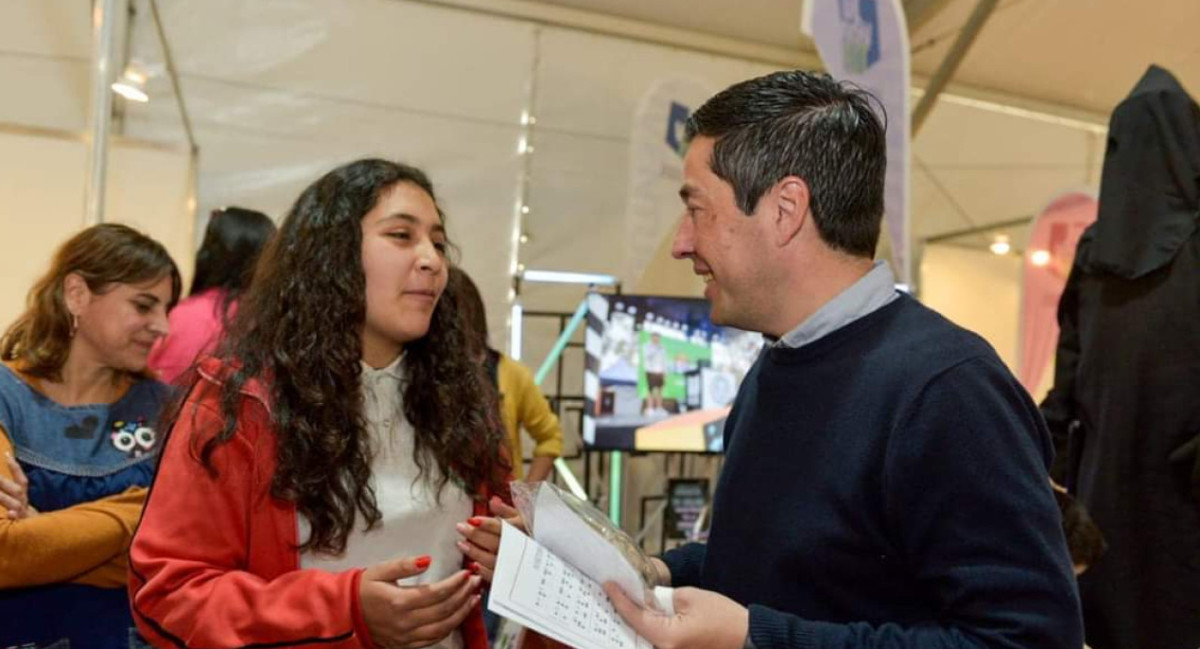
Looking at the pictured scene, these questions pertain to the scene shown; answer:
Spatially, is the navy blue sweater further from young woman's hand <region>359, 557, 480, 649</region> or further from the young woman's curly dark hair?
the young woman's curly dark hair

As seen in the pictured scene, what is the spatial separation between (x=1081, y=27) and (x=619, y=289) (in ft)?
11.4

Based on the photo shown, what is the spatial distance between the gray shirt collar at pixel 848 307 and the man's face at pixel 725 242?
0.06m

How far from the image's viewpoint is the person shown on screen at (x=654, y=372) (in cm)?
421

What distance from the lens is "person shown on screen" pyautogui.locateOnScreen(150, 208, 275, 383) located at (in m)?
2.36

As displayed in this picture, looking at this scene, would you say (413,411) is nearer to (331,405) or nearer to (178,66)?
(331,405)

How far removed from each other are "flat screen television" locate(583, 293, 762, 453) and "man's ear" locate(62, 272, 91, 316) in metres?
2.52

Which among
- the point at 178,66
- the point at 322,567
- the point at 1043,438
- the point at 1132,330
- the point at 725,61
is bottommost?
the point at 322,567

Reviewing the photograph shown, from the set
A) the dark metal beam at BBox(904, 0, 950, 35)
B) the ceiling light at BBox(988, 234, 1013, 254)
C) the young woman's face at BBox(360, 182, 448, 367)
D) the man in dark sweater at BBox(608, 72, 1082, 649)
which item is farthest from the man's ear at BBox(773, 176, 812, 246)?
the ceiling light at BBox(988, 234, 1013, 254)

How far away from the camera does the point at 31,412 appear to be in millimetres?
1731

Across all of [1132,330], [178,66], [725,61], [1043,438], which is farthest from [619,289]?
[1043,438]

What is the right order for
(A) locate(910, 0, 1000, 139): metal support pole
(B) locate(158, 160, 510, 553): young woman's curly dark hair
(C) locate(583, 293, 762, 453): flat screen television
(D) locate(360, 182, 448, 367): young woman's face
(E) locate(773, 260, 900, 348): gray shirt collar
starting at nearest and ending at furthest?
(E) locate(773, 260, 900, 348): gray shirt collar, (B) locate(158, 160, 510, 553): young woman's curly dark hair, (D) locate(360, 182, 448, 367): young woman's face, (C) locate(583, 293, 762, 453): flat screen television, (A) locate(910, 0, 1000, 139): metal support pole

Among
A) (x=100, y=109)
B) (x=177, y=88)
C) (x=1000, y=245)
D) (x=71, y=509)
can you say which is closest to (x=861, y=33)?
(x=71, y=509)

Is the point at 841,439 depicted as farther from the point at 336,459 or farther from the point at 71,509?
the point at 71,509

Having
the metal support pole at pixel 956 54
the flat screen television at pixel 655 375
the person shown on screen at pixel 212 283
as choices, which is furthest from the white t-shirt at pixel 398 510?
the metal support pole at pixel 956 54
